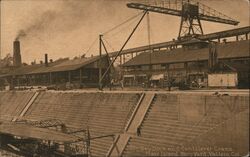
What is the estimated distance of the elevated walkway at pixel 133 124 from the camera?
20.9 metres

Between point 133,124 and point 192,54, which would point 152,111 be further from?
point 192,54

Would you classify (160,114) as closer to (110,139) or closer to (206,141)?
(110,139)

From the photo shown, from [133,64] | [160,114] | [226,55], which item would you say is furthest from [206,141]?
[133,64]

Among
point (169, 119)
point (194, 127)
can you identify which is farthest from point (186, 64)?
point (194, 127)

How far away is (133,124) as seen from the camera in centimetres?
2286

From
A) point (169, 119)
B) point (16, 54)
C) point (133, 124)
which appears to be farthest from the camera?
point (16, 54)

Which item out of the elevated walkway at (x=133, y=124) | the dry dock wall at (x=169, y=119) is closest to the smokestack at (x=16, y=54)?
the dry dock wall at (x=169, y=119)

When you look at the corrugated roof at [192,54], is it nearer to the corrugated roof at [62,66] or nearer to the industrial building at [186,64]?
the industrial building at [186,64]

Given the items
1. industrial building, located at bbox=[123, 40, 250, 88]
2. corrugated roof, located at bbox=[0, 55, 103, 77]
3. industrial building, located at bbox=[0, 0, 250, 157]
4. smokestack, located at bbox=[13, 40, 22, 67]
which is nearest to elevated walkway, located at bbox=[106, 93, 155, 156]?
industrial building, located at bbox=[0, 0, 250, 157]

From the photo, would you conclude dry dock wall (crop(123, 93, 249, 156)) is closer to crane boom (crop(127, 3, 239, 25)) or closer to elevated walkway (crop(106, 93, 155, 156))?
elevated walkway (crop(106, 93, 155, 156))

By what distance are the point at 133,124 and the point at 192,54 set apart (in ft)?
54.6

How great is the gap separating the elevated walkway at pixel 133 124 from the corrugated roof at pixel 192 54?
11673mm

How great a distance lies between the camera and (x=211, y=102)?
20094 mm

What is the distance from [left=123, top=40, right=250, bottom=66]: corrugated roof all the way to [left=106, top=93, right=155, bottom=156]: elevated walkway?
11673 mm
